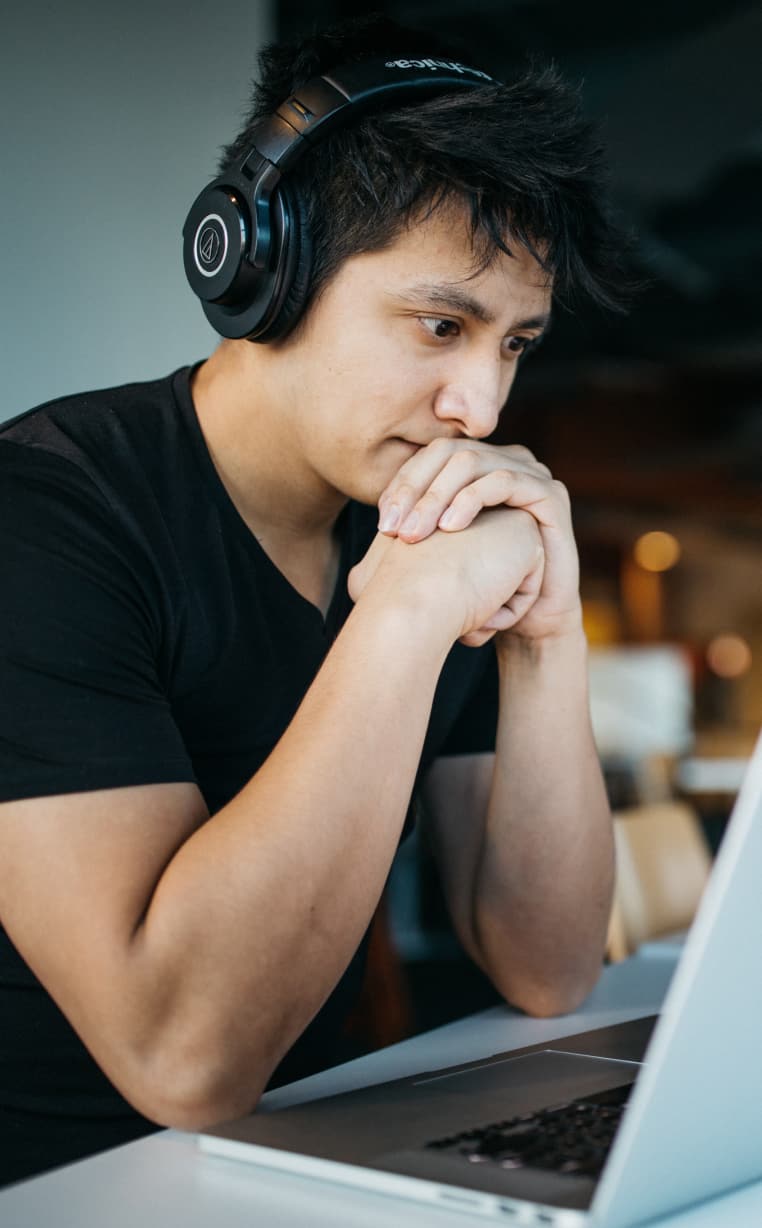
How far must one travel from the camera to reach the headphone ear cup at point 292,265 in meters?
1.04

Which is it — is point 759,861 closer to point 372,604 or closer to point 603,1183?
point 603,1183

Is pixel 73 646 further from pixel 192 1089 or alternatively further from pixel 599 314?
pixel 599 314

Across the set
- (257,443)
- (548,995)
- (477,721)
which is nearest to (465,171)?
(257,443)

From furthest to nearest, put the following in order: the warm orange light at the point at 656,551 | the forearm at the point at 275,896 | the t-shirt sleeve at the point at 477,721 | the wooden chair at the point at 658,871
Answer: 1. the warm orange light at the point at 656,551
2. the wooden chair at the point at 658,871
3. the t-shirt sleeve at the point at 477,721
4. the forearm at the point at 275,896

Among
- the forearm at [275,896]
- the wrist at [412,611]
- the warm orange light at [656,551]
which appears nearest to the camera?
the forearm at [275,896]

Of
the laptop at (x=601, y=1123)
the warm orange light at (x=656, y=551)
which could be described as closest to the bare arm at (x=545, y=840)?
the laptop at (x=601, y=1123)

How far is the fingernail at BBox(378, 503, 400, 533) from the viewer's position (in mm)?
960

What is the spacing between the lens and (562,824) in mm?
1133

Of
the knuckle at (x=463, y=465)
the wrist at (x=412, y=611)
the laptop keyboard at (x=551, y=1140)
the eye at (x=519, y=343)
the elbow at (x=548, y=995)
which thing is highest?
the eye at (x=519, y=343)

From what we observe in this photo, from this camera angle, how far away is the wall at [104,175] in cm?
162

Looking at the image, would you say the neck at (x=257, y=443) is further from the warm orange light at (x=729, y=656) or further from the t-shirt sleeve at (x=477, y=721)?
the warm orange light at (x=729, y=656)

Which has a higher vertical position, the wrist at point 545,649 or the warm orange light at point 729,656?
the wrist at point 545,649

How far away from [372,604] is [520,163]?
1.36 feet

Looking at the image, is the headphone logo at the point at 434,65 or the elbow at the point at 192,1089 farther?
the headphone logo at the point at 434,65
